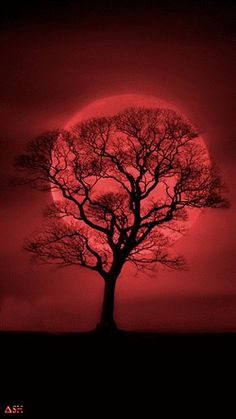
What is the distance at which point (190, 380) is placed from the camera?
8.00m

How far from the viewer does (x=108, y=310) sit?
10.9 m

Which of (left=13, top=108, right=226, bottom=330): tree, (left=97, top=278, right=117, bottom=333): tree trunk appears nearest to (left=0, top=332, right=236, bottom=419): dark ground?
(left=97, top=278, right=117, bottom=333): tree trunk

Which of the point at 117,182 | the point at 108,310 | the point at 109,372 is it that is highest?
the point at 117,182

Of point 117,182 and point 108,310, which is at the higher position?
point 117,182

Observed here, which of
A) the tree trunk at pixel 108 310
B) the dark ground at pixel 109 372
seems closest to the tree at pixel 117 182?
the tree trunk at pixel 108 310

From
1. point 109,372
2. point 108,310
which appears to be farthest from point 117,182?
point 109,372

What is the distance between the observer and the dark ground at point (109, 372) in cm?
697

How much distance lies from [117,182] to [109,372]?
12.9 feet

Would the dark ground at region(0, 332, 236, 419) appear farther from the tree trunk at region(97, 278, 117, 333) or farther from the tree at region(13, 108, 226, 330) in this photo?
the tree at region(13, 108, 226, 330)

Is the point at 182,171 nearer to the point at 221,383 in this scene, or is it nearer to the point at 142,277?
the point at 142,277

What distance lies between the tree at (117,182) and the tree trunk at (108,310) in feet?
0.06

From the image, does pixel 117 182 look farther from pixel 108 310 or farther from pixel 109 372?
pixel 109 372

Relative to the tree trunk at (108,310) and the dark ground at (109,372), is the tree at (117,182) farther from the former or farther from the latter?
the dark ground at (109,372)

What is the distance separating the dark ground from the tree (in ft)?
4.08
